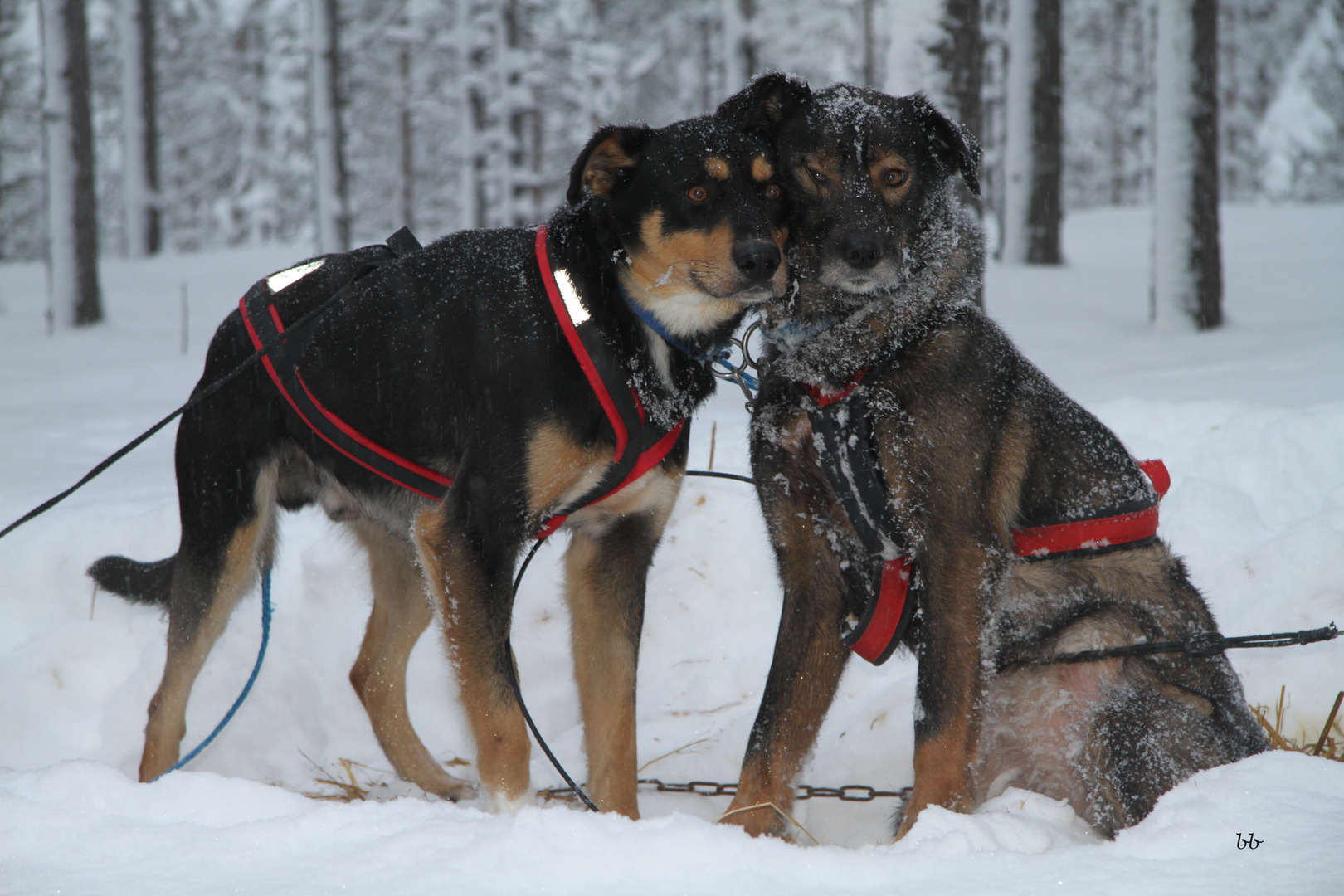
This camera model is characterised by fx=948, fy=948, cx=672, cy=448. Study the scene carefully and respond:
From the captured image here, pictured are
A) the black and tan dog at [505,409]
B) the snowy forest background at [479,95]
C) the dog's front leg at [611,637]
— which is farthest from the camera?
A: the snowy forest background at [479,95]

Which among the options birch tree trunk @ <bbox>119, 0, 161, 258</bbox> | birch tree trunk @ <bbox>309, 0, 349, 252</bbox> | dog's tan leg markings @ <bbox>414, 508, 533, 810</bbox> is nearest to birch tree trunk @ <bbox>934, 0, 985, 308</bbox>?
dog's tan leg markings @ <bbox>414, 508, 533, 810</bbox>

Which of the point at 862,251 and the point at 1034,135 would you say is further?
the point at 1034,135

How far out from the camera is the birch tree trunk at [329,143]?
53.8 feet

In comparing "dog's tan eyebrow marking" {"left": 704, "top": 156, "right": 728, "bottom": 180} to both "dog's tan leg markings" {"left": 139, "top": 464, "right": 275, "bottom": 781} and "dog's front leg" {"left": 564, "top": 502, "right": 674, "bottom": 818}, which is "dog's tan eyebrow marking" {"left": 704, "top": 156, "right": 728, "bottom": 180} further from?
"dog's tan leg markings" {"left": 139, "top": 464, "right": 275, "bottom": 781}

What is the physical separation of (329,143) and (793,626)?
16.3 meters

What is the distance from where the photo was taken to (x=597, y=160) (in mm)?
2934

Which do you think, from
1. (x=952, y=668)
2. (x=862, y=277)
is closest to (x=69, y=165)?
(x=862, y=277)

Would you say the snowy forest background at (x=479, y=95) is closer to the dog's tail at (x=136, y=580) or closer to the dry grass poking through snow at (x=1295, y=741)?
the dry grass poking through snow at (x=1295, y=741)

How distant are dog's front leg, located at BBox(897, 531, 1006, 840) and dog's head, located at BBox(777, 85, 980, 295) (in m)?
0.76

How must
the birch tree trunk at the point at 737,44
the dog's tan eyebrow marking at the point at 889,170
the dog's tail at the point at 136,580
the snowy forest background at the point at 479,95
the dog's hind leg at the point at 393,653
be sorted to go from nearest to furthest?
the dog's tan eyebrow marking at the point at 889,170 < the dog's tail at the point at 136,580 < the dog's hind leg at the point at 393,653 < the birch tree trunk at the point at 737,44 < the snowy forest background at the point at 479,95

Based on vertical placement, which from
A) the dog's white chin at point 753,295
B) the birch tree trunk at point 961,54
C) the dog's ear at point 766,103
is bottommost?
the dog's white chin at point 753,295

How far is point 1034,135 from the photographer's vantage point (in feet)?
50.0

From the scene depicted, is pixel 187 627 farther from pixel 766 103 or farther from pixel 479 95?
pixel 479 95

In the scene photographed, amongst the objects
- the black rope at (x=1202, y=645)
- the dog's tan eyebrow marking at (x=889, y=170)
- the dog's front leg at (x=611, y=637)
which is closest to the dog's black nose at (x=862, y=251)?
the dog's tan eyebrow marking at (x=889, y=170)
